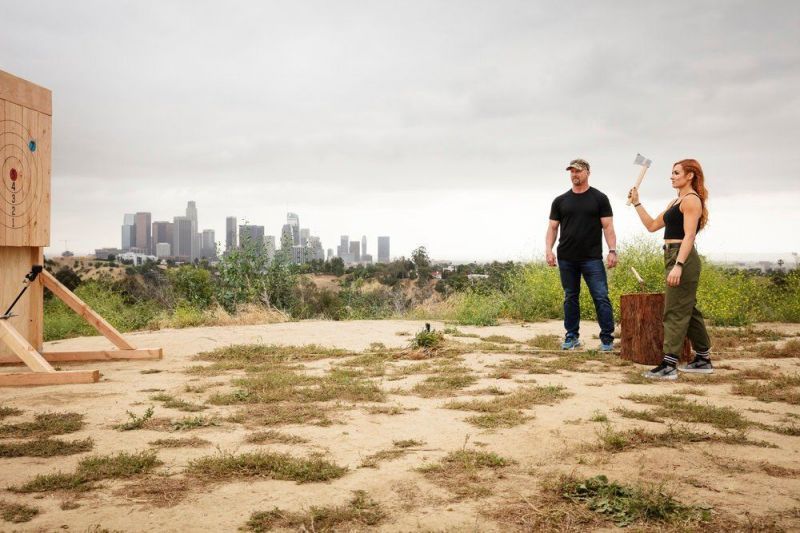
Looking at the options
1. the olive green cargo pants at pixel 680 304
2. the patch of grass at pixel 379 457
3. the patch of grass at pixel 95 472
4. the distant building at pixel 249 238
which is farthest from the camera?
A: the distant building at pixel 249 238

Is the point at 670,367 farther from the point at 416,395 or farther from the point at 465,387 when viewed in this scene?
the point at 416,395

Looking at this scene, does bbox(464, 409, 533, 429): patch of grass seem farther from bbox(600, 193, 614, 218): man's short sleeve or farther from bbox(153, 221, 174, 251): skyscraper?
bbox(153, 221, 174, 251): skyscraper

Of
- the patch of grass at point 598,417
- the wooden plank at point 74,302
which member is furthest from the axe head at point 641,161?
the wooden plank at point 74,302

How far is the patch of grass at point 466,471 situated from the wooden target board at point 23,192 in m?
5.78

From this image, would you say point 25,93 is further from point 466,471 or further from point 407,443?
point 466,471

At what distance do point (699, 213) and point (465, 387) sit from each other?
2.89 meters

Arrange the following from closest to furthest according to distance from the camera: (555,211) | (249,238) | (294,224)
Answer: (555,211) < (249,238) < (294,224)

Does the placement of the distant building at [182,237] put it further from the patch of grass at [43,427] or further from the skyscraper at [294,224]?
the patch of grass at [43,427]

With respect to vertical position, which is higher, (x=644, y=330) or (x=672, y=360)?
(x=644, y=330)

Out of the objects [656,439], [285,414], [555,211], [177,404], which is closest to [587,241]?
[555,211]

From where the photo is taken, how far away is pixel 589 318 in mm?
11836

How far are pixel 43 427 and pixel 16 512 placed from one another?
5.28 ft

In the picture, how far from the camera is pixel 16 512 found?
2.65 meters

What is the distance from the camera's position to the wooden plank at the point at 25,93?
6664 millimetres
